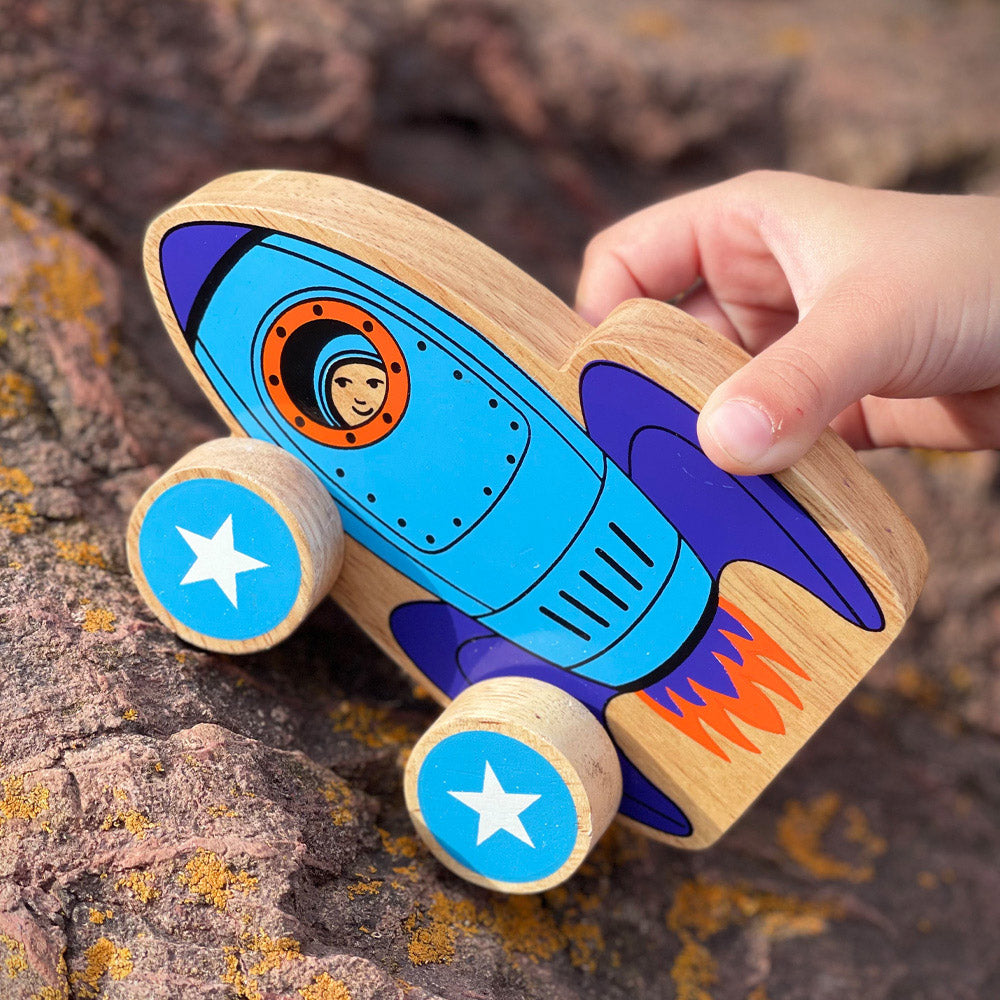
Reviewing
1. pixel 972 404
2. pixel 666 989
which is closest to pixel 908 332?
pixel 972 404

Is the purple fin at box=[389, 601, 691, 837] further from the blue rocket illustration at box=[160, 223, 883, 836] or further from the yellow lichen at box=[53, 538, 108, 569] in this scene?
the yellow lichen at box=[53, 538, 108, 569]

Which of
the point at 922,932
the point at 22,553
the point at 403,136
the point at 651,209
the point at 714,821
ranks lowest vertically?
the point at 922,932

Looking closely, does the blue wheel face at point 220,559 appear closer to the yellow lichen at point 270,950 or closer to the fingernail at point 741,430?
the yellow lichen at point 270,950

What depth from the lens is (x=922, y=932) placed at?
58.3 inches

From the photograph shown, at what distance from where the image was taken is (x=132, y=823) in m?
0.98

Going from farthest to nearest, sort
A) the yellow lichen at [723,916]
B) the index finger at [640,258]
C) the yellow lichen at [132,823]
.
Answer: the index finger at [640,258] < the yellow lichen at [723,916] < the yellow lichen at [132,823]

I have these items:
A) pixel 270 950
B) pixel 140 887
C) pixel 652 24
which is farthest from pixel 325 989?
pixel 652 24

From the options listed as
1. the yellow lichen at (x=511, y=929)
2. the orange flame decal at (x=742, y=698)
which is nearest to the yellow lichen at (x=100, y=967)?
the yellow lichen at (x=511, y=929)

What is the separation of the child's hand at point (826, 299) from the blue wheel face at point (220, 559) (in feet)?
1.66

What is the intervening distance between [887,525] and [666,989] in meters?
0.67

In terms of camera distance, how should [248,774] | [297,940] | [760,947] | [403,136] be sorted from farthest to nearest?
[403,136] → [760,947] → [248,774] → [297,940]

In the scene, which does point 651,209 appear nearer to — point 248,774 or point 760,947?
point 248,774

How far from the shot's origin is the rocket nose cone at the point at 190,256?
3.67 ft

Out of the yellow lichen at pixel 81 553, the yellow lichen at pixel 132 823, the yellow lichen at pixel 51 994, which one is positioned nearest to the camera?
the yellow lichen at pixel 51 994
